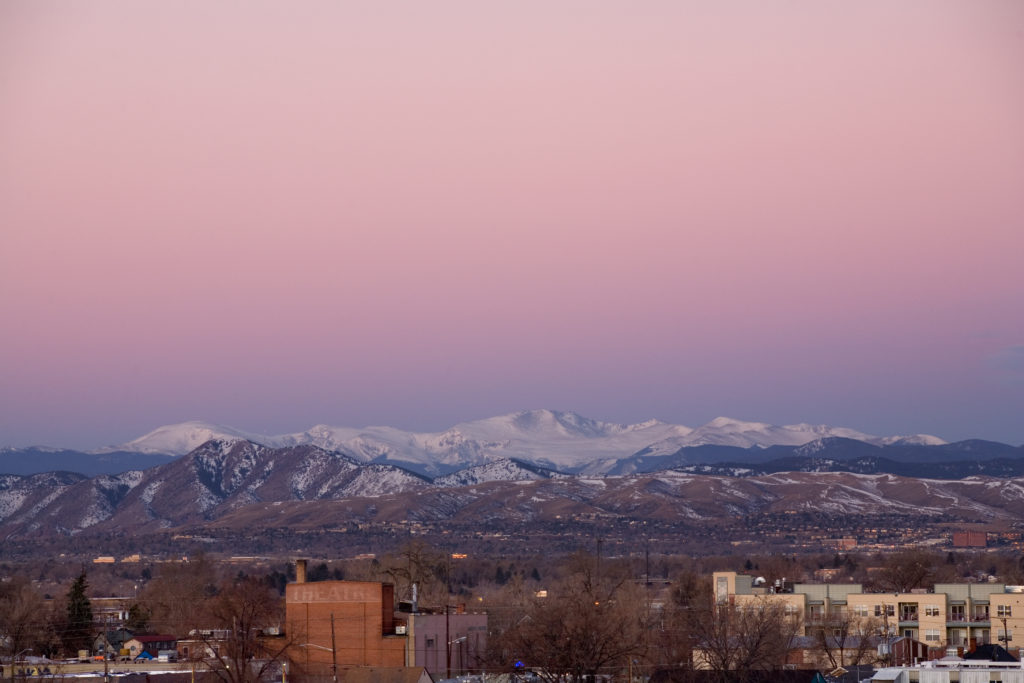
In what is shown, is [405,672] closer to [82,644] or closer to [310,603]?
[310,603]

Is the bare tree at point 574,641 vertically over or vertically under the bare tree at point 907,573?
over

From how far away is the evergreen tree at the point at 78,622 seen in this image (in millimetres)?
123225

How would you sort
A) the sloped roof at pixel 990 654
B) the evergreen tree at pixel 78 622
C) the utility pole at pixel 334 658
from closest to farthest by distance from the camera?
the utility pole at pixel 334 658 → the sloped roof at pixel 990 654 → the evergreen tree at pixel 78 622

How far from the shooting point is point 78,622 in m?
130

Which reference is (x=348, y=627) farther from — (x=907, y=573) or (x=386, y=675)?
(x=907, y=573)

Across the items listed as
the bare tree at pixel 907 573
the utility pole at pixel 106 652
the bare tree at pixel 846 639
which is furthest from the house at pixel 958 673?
the bare tree at pixel 907 573

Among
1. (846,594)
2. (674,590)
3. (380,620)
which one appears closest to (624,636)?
(380,620)

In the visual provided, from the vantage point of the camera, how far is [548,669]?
87.1 meters

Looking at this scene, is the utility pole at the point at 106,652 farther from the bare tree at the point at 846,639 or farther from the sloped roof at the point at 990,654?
the sloped roof at the point at 990,654

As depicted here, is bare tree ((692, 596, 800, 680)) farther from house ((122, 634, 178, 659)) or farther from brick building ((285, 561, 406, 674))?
house ((122, 634, 178, 659))

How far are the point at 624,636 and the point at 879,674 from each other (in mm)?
26423

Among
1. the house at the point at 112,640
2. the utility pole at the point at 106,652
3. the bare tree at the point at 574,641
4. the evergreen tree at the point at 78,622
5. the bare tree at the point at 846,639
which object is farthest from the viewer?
the evergreen tree at the point at 78,622

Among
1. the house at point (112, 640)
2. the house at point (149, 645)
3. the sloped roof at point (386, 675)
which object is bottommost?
the house at point (112, 640)

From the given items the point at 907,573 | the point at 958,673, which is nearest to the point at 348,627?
the point at 958,673
